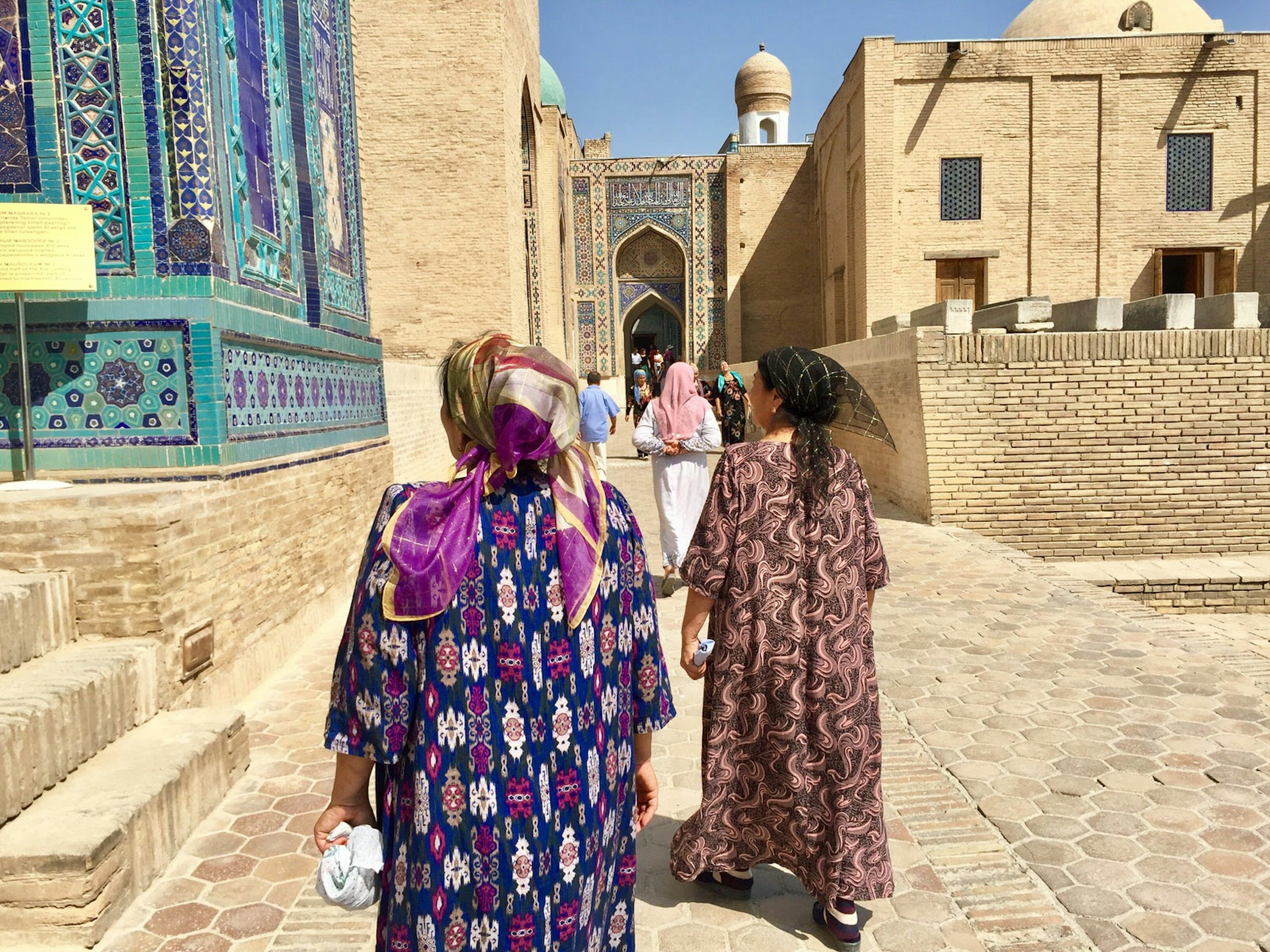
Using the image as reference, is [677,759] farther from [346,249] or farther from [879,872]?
[346,249]

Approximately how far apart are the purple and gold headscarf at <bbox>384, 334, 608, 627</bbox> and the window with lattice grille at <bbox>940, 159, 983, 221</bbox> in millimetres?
18946

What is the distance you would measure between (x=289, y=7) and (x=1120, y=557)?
837cm

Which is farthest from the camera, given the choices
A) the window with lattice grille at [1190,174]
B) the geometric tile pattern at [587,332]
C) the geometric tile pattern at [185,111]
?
the geometric tile pattern at [587,332]

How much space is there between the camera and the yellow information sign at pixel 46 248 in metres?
3.62

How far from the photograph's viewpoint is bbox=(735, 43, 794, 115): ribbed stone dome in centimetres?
3306

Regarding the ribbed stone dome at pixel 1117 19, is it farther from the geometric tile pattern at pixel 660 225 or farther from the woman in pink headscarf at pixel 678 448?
the woman in pink headscarf at pixel 678 448

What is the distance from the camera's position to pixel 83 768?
2916mm

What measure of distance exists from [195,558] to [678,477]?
3.07 metres

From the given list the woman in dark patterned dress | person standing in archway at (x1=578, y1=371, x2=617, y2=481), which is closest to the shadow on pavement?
the woman in dark patterned dress

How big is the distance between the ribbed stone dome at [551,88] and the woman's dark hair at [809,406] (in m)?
27.1

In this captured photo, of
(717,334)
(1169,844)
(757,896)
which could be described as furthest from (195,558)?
(717,334)

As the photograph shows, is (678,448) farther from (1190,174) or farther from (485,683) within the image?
(1190,174)

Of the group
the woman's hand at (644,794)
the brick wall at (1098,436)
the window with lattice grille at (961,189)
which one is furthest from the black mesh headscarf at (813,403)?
the window with lattice grille at (961,189)

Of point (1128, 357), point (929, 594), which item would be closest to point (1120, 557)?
point (1128, 357)
